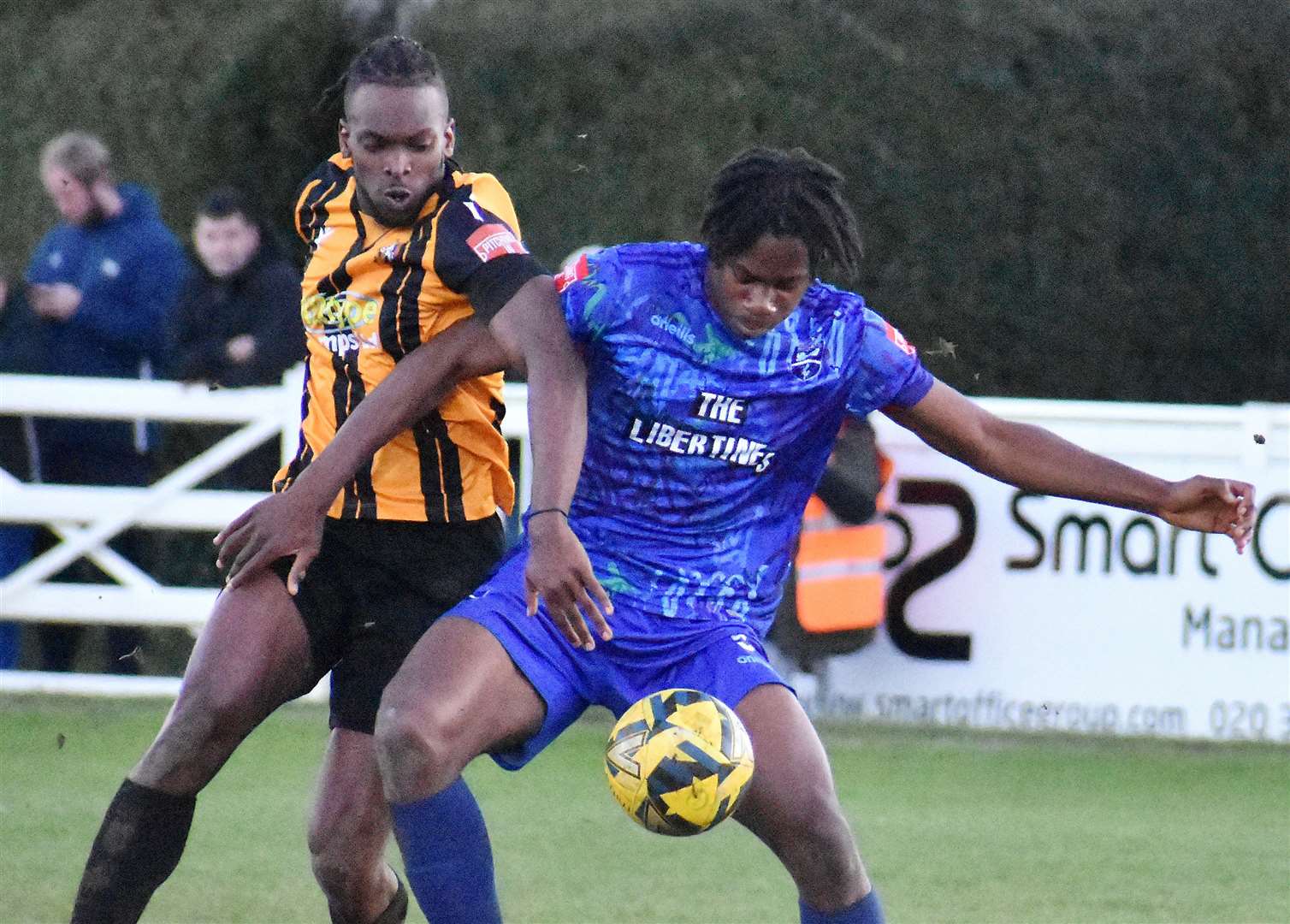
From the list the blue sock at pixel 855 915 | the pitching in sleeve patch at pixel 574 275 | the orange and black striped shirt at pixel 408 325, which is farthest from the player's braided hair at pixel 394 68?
the blue sock at pixel 855 915

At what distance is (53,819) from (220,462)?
255cm

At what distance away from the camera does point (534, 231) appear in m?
Answer: 11.5

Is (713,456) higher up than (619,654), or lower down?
higher up

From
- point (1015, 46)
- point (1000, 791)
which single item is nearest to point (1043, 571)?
point (1000, 791)

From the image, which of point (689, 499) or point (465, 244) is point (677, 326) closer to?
point (689, 499)

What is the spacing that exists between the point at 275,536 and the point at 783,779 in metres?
1.18

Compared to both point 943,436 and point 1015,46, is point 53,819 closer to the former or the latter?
point 943,436

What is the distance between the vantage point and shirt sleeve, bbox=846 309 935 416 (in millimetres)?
4758

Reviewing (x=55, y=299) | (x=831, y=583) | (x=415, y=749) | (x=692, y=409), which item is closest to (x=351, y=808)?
(x=415, y=749)

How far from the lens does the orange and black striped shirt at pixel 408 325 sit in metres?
4.86

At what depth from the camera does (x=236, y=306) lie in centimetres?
930

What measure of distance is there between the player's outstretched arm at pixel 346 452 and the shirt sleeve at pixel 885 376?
76 centimetres

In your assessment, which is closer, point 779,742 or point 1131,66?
point 779,742

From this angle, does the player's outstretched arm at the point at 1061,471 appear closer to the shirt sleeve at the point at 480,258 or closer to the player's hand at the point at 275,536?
the shirt sleeve at the point at 480,258
